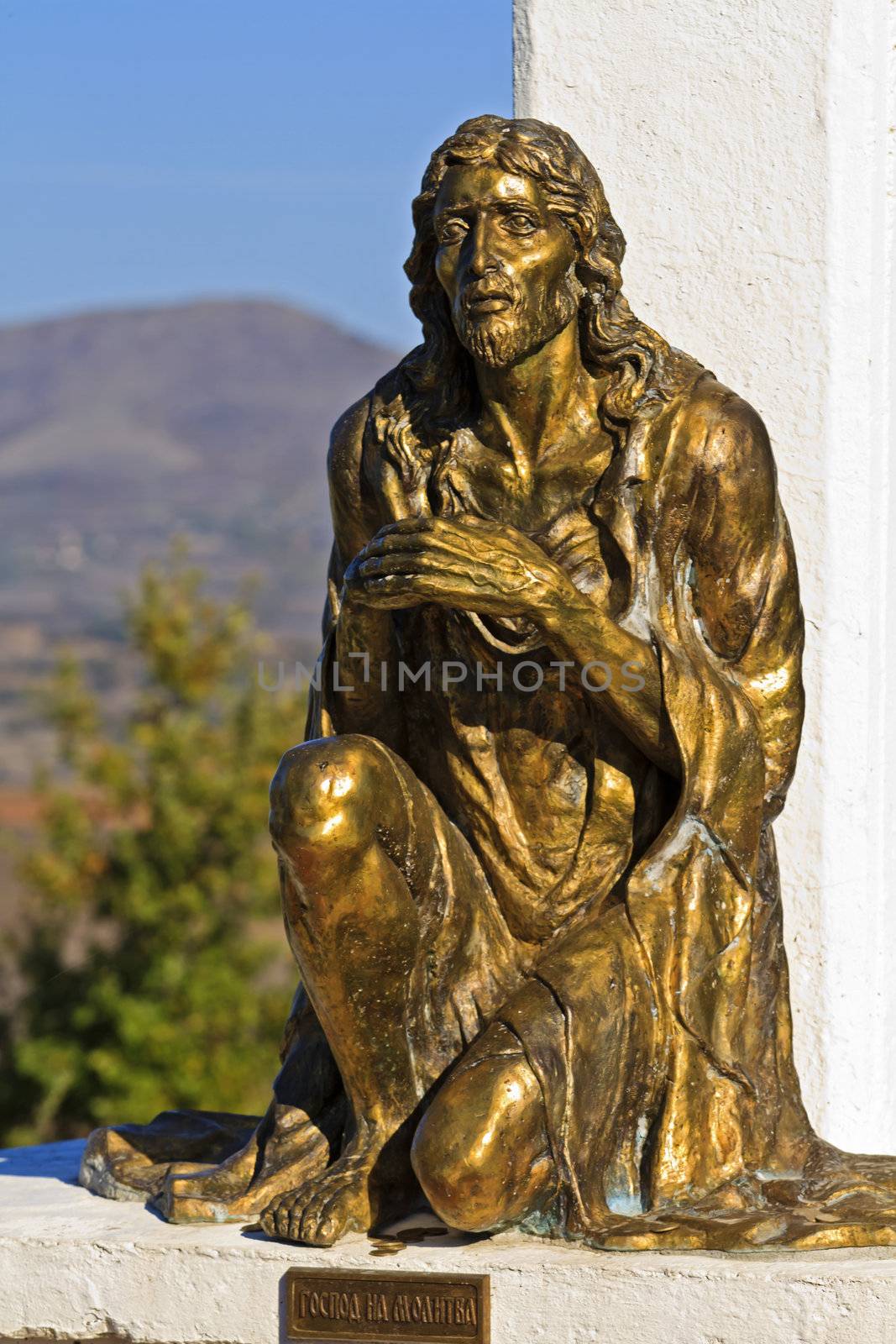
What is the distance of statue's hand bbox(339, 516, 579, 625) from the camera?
15.3 ft

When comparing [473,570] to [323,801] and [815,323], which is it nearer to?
[323,801]

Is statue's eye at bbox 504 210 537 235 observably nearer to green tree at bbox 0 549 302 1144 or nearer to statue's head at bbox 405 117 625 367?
statue's head at bbox 405 117 625 367

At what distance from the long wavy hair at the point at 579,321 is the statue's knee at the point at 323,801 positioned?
72cm

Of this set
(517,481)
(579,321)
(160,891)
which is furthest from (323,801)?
(160,891)

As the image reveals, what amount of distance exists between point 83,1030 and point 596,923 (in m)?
8.45

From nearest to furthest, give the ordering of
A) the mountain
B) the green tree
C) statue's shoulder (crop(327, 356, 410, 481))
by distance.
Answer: statue's shoulder (crop(327, 356, 410, 481)) < the green tree < the mountain

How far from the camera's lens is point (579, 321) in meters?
4.99

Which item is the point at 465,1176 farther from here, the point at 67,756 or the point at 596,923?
the point at 67,756

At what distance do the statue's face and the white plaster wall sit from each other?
41.3 inches

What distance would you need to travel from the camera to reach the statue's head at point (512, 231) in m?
4.81

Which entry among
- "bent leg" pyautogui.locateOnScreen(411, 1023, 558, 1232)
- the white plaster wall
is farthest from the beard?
"bent leg" pyautogui.locateOnScreen(411, 1023, 558, 1232)

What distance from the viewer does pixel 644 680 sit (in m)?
4.80

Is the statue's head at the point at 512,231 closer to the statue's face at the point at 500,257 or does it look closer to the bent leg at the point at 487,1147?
the statue's face at the point at 500,257

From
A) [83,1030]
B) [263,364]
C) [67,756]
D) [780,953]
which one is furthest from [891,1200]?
[263,364]
